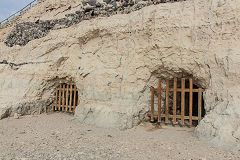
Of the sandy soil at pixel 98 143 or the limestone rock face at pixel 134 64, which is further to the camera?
the limestone rock face at pixel 134 64

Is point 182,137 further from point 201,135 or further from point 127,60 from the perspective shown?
point 127,60

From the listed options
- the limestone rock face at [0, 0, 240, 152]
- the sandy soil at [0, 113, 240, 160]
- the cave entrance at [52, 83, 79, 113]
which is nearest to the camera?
the sandy soil at [0, 113, 240, 160]

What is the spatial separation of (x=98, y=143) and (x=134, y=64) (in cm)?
232

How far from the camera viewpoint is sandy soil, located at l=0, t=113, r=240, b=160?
306 cm

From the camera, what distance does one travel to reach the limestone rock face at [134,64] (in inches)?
152

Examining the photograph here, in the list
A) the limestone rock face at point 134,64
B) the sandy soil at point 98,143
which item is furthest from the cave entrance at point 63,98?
the sandy soil at point 98,143

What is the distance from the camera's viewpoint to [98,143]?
3662mm

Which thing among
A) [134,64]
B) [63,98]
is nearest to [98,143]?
[134,64]

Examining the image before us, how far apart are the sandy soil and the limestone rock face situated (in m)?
0.42

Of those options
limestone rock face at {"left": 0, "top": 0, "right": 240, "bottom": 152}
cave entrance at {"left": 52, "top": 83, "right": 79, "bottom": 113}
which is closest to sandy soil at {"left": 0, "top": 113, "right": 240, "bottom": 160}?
limestone rock face at {"left": 0, "top": 0, "right": 240, "bottom": 152}

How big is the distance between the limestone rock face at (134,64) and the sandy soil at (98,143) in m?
0.42

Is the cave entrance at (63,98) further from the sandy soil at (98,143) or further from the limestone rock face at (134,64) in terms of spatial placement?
the sandy soil at (98,143)

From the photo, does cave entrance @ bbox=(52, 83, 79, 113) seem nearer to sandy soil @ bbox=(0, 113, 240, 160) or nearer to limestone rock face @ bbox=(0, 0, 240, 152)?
limestone rock face @ bbox=(0, 0, 240, 152)

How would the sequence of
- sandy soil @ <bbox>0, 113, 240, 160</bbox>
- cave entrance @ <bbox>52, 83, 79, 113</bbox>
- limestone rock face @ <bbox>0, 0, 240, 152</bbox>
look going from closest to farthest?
1. sandy soil @ <bbox>0, 113, 240, 160</bbox>
2. limestone rock face @ <bbox>0, 0, 240, 152</bbox>
3. cave entrance @ <bbox>52, 83, 79, 113</bbox>
